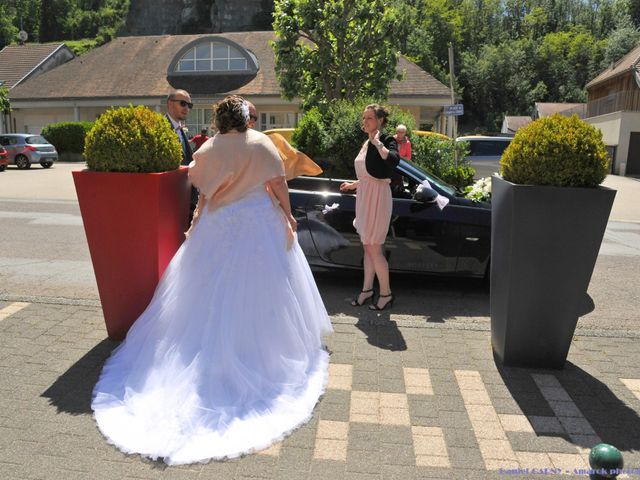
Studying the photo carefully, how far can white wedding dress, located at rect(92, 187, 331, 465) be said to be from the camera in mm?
3145

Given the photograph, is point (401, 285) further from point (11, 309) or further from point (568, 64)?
→ point (568, 64)

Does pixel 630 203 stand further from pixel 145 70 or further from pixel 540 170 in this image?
pixel 145 70

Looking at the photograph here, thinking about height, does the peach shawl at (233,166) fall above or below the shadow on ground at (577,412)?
above

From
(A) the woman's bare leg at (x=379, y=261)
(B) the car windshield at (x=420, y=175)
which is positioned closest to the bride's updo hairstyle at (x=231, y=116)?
(A) the woman's bare leg at (x=379, y=261)

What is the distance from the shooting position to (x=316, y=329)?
427 centimetres

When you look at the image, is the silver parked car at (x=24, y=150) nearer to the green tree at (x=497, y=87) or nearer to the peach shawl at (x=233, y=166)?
the peach shawl at (x=233, y=166)

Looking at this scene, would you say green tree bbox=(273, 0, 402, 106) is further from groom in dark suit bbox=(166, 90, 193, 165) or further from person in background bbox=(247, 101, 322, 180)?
person in background bbox=(247, 101, 322, 180)

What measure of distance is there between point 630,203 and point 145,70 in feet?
100

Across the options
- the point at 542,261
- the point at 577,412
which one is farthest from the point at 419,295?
the point at 577,412

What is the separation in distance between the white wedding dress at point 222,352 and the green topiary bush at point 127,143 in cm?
65

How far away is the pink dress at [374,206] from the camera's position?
533 centimetres

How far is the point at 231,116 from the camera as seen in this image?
3889mm

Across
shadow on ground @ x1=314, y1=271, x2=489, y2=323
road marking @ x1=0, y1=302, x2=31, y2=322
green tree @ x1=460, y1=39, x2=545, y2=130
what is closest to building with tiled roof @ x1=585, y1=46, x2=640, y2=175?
shadow on ground @ x1=314, y1=271, x2=489, y2=323

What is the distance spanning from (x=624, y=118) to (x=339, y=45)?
25969mm
